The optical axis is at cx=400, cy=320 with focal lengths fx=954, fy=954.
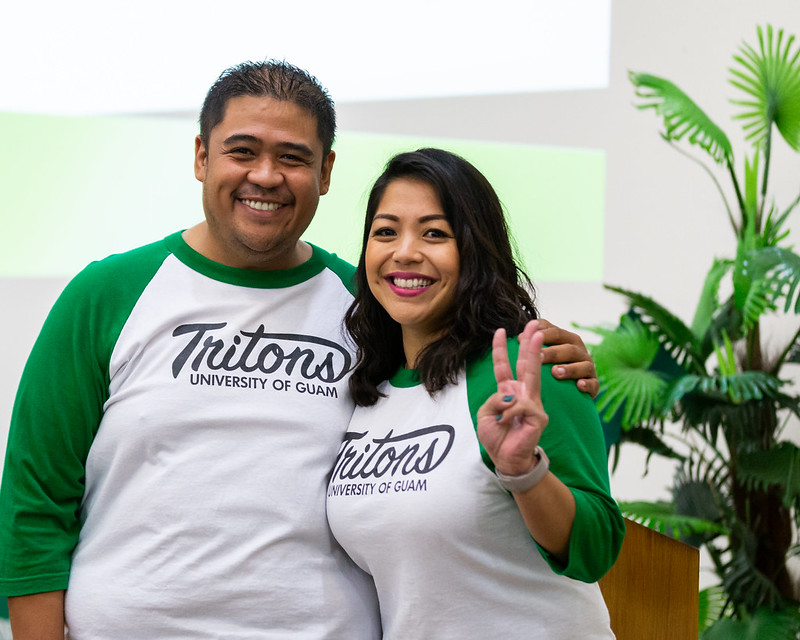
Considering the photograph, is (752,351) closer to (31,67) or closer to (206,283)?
(206,283)

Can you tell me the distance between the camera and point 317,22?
3.71 m

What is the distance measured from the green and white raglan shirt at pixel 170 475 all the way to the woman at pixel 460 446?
0.08 m

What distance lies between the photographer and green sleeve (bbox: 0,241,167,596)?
1.54m

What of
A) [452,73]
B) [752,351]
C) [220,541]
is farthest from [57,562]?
[452,73]

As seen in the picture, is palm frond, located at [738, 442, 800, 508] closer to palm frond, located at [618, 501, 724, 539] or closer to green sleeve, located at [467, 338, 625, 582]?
palm frond, located at [618, 501, 724, 539]

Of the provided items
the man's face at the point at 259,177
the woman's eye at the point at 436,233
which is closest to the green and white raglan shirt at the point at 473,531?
the woman's eye at the point at 436,233

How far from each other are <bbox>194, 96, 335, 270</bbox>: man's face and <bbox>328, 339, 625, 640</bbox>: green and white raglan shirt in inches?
17.0

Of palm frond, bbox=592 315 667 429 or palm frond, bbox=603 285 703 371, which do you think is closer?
palm frond, bbox=592 315 667 429

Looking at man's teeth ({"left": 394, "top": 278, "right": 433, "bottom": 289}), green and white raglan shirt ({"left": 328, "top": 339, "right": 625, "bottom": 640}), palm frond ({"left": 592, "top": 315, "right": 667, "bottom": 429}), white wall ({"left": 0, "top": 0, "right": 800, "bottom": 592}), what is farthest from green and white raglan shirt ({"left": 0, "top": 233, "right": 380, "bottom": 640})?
white wall ({"left": 0, "top": 0, "right": 800, "bottom": 592})

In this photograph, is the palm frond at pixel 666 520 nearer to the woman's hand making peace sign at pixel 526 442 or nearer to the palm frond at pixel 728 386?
the palm frond at pixel 728 386

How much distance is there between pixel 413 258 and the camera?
1.58 metres

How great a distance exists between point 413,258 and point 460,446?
1.07ft

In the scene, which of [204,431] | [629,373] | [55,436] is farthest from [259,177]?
[629,373]

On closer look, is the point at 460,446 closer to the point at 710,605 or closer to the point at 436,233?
the point at 436,233
